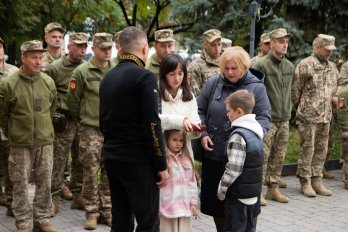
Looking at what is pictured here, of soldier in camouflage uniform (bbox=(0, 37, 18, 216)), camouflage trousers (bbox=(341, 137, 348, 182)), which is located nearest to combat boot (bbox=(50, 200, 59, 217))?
soldier in camouflage uniform (bbox=(0, 37, 18, 216))

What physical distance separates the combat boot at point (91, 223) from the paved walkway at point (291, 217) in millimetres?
57

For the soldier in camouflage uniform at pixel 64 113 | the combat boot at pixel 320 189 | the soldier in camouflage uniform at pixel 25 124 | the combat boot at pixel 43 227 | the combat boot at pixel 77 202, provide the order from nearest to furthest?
the soldier in camouflage uniform at pixel 25 124 < the combat boot at pixel 43 227 < the soldier in camouflage uniform at pixel 64 113 < the combat boot at pixel 77 202 < the combat boot at pixel 320 189

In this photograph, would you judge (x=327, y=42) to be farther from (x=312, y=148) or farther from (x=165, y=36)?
(x=165, y=36)

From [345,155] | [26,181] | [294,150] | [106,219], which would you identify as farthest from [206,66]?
[294,150]

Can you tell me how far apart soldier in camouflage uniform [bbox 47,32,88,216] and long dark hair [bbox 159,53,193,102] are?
1887 millimetres

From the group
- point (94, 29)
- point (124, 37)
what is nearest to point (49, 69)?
point (124, 37)

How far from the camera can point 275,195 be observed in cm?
779

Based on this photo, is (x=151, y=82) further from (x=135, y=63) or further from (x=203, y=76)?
(x=203, y=76)

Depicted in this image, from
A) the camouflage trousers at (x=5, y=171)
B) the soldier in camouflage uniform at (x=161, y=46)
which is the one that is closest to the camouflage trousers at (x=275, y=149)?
the soldier in camouflage uniform at (x=161, y=46)

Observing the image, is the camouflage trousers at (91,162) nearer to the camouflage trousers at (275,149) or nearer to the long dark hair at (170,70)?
the long dark hair at (170,70)

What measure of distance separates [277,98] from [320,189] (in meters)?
1.76

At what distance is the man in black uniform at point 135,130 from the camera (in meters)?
4.16

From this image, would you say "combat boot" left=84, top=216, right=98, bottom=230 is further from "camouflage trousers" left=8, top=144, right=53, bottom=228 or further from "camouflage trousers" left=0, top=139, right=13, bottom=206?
"camouflage trousers" left=0, top=139, right=13, bottom=206

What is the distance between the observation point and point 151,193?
170 inches
